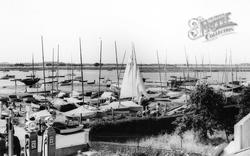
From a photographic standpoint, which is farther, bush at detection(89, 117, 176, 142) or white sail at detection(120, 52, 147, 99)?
white sail at detection(120, 52, 147, 99)

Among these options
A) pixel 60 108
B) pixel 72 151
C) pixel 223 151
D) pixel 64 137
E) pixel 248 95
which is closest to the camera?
pixel 223 151

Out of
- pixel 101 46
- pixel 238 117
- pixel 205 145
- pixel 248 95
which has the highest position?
pixel 101 46

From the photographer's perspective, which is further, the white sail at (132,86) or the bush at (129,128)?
the white sail at (132,86)

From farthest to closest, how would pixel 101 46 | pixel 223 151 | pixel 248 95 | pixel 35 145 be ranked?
pixel 101 46
pixel 248 95
pixel 223 151
pixel 35 145

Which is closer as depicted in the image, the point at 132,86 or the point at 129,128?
the point at 129,128

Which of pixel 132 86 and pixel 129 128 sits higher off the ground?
pixel 132 86

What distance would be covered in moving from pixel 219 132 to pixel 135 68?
12.9m

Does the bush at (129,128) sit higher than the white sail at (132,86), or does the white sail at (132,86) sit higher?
the white sail at (132,86)

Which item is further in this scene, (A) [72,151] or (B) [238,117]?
(B) [238,117]

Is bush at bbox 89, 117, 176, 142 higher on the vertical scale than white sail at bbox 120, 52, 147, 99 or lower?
lower

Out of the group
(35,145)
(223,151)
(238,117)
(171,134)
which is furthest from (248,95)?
(35,145)

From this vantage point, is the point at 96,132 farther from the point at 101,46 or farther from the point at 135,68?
the point at 101,46

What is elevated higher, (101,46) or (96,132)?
(101,46)

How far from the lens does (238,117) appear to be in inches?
830
